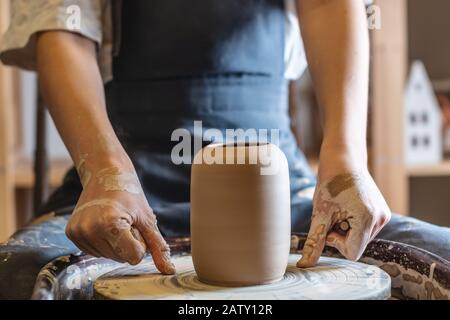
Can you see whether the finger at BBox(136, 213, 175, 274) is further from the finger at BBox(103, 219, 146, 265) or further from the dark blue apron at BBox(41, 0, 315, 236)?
the dark blue apron at BBox(41, 0, 315, 236)

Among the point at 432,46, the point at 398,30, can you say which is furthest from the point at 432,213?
the point at 398,30

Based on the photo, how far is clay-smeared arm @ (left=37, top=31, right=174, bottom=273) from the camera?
836mm

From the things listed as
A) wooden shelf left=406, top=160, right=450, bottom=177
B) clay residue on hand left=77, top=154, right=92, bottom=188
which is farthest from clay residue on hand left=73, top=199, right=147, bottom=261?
wooden shelf left=406, top=160, right=450, bottom=177

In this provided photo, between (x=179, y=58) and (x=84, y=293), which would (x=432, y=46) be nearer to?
(x=179, y=58)

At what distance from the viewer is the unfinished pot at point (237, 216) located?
0.80 meters

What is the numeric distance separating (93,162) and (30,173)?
120 cm

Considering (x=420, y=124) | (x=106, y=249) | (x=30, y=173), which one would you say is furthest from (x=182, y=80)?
(x=420, y=124)

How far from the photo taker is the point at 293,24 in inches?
53.3

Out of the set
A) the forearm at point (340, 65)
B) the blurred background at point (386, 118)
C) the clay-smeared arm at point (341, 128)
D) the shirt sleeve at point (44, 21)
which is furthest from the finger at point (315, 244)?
the blurred background at point (386, 118)

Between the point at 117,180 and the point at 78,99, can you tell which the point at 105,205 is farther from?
the point at 78,99

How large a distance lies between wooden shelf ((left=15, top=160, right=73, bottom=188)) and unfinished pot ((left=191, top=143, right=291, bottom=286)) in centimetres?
126

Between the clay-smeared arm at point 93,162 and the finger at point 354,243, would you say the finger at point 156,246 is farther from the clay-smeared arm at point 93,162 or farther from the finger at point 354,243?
the finger at point 354,243

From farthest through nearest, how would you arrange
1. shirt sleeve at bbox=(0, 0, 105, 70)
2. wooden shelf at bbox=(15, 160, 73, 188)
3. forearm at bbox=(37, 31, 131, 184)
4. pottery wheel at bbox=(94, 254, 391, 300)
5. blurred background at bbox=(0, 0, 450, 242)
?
wooden shelf at bbox=(15, 160, 73, 188), blurred background at bbox=(0, 0, 450, 242), shirt sleeve at bbox=(0, 0, 105, 70), forearm at bbox=(37, 31, 131, 184), pottery wheel at bbox=(94, 254, 391, 300)

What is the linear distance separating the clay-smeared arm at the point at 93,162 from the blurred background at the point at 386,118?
60 cm
